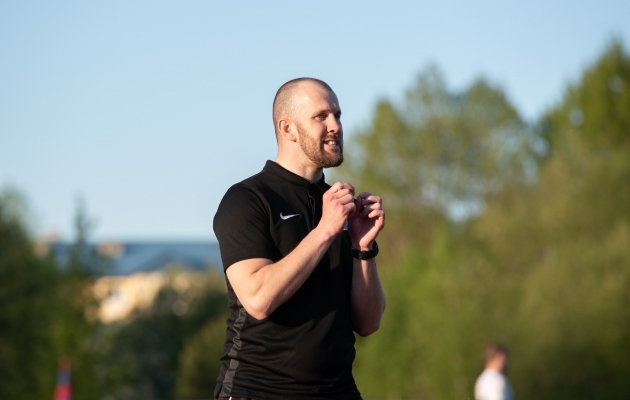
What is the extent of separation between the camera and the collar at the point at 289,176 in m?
4.03

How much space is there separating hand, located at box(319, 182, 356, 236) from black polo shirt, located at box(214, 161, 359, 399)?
219 mm

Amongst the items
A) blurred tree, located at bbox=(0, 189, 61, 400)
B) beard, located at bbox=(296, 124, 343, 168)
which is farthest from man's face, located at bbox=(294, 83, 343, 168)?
blurred tree, located at bbox=(0, 189, 61, 400)

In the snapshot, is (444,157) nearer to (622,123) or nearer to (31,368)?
(622,123)

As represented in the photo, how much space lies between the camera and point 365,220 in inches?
159

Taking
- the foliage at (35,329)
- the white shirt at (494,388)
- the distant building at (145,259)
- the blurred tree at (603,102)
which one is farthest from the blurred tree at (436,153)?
the white shirt at (494,388)

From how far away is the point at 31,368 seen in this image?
37.9m

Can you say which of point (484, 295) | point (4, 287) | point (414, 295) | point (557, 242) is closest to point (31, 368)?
point (4, 287)

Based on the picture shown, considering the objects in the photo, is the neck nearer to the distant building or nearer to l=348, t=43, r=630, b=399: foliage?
l=348, t=43, r=630, b=399: foliage

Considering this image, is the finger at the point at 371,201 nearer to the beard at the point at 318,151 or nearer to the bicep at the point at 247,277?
the beard at the point at 318,151

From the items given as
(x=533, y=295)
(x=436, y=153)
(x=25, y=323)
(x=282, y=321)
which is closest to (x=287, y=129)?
(x=282, y=321)

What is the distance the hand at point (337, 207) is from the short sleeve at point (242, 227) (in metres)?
0.24

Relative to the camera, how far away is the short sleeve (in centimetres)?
376

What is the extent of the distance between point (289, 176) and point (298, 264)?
21.1 inches

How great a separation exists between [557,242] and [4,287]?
20697mm
